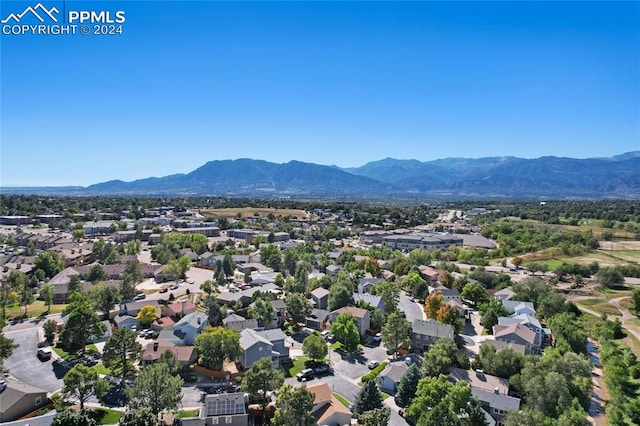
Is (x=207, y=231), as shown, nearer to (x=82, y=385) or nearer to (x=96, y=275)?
Result: (x=96, y=275)

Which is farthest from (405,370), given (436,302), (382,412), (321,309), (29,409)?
(29,409)

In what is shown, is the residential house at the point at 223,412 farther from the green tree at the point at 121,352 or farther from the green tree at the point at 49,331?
the green tree at the point at 49,331

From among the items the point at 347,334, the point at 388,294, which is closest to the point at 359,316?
the point at 347,334

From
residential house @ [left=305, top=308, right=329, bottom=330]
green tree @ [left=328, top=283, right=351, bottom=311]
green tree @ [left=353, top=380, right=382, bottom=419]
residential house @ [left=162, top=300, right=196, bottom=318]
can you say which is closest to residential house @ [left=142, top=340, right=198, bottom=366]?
residential house @ [left=162, top=300, right=196, bottom=318]

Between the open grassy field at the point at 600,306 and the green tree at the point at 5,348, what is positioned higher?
the green tree at the point at 5,348

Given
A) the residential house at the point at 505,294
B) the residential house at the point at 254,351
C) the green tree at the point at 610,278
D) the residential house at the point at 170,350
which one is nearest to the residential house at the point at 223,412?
the residential house at the point at 254,351

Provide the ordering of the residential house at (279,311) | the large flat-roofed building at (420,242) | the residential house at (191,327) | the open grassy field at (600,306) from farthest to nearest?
the large flat-roofed building at (420,242) → the open grassy field at (600,306) → the residential house at (279,311) → the residential house at (191,327)
